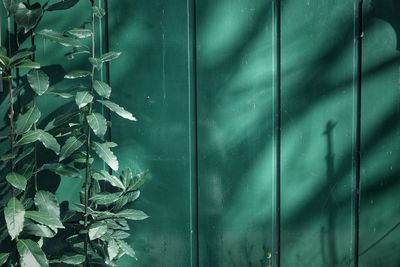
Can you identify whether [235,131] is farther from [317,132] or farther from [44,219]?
[44,219]

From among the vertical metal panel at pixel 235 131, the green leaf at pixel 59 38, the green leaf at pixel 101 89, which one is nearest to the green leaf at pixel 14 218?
the green leaf at pixel 101 89

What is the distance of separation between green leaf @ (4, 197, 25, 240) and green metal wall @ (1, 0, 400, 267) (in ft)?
1.76

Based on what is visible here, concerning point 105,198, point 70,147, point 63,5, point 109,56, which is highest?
point 63,5

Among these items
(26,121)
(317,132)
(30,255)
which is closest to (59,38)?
(26,121)

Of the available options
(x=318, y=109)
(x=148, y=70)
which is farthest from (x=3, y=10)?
(x=318, y=109)

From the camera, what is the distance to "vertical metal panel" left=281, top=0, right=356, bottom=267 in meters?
3.13

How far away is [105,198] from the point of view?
2.89m

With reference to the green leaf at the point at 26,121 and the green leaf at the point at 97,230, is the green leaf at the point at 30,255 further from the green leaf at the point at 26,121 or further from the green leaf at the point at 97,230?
the green leaf at the point at 26,121

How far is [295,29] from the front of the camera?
313 centimetres

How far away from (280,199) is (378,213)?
1.74 ft

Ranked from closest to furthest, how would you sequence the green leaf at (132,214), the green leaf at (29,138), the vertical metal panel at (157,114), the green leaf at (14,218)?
the green leaf at (14,218), the green leaf at (29,138), the green leaf at (132,214), the vertical metal panel at (157,114)

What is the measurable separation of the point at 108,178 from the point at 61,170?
0.74 ft

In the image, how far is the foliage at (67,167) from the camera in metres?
2.71

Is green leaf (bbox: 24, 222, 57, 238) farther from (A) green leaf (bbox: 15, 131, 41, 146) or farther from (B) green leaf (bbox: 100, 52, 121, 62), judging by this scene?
(B) green leaf (bbox: 100, 52, 121, 62)
